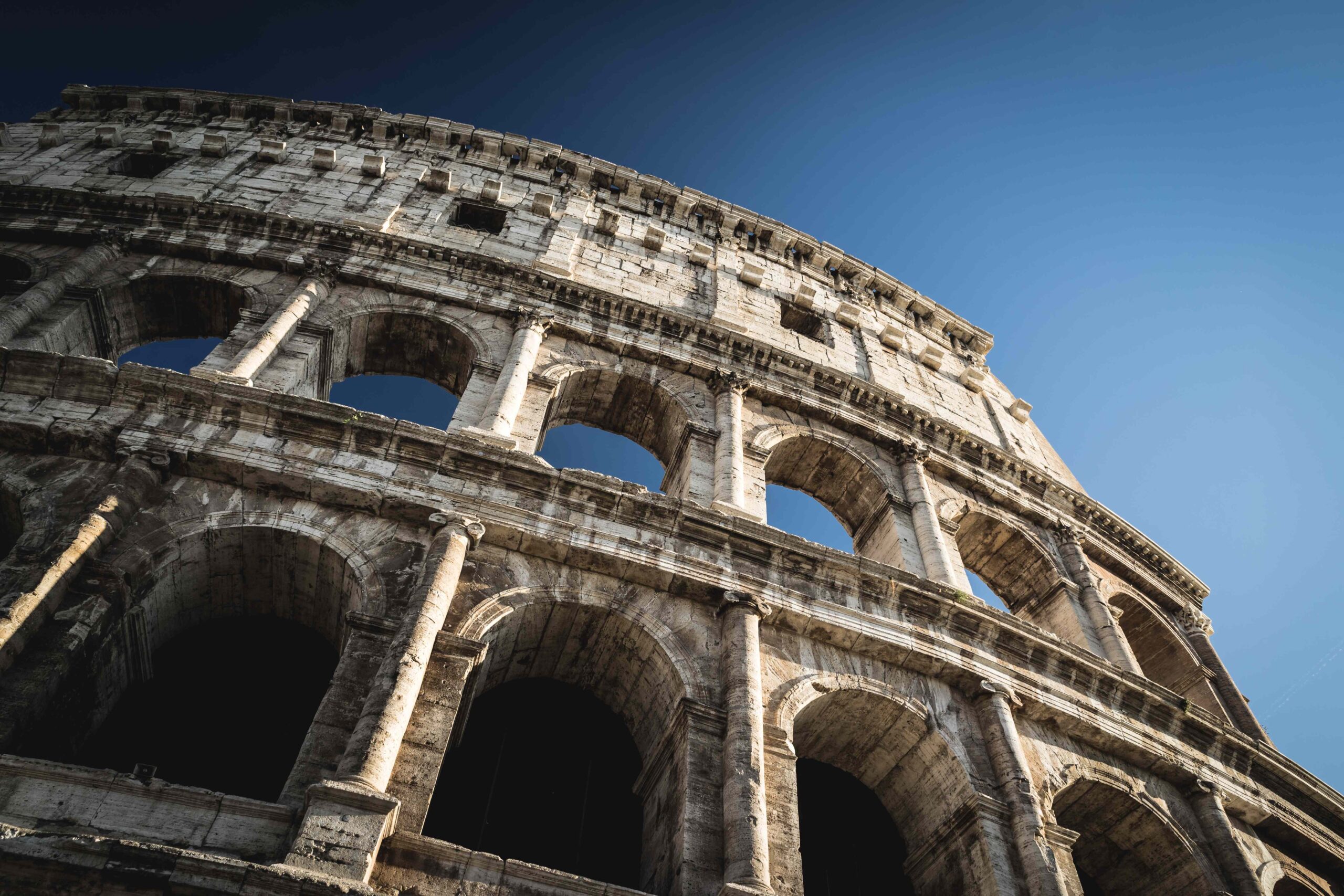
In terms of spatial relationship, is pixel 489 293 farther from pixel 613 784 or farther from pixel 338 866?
pixel 338 866

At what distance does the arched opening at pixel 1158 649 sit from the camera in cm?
1413

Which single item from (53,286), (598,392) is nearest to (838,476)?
(598,392)

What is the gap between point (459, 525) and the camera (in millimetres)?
8609

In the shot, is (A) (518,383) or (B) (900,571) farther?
(A) (518,383)

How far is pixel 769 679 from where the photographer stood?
8750mm

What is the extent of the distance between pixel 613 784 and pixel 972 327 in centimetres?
1456

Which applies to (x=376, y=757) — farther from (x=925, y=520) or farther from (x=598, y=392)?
(x=925, y=520)

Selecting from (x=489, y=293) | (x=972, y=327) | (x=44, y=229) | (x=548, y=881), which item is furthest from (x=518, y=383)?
(x=972, y=327)

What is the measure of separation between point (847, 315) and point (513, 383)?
26.8 ft

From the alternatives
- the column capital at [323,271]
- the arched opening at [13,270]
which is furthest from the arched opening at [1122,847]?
the arched opening at [13,270]

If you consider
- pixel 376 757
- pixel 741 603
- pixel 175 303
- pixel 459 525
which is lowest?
pixel 376 757

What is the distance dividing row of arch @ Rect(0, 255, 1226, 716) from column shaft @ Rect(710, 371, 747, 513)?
148 millimetres

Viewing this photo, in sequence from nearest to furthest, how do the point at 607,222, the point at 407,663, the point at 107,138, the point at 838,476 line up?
1. the point at 407,663
2. the point at 838,476
3. the point at 107,138
4. the point at 607,222

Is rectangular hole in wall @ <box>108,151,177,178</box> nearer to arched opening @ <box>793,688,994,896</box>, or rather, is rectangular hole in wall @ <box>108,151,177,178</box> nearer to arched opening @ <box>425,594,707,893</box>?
arched opening @ <box>425,594,707,893</box>
